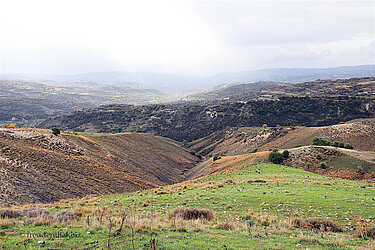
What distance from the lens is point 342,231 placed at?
9.95m

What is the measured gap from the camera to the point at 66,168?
90.8ft

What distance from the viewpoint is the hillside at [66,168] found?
21.2 meters

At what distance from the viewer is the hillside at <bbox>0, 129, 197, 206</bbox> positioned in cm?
2121

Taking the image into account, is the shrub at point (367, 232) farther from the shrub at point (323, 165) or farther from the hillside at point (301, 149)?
the shrub at point (323, 165)

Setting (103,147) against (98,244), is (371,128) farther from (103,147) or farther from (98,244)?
(98,244)

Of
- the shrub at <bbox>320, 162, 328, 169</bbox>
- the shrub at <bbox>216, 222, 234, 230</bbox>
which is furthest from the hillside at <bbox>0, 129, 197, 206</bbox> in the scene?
the shrub at <bbox>320, 162, 328, 169</bbox>

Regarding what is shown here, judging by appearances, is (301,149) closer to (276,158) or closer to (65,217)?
(276,158)

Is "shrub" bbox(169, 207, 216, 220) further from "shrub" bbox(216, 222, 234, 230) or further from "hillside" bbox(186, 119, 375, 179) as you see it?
"hillside" bbox(186, 119, 375, 179)

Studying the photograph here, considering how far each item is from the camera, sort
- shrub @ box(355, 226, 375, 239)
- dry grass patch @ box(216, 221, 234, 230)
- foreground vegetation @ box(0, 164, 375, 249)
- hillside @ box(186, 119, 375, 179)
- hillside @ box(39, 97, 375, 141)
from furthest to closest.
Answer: hillside @ box(39, 97, 375, 141) → hillside @ box(186, 119, 375, 179) → dry grass patch @ box(216, 221, 234, 230) → shrub @ box(355, 226, 375, 239) → foreground vegetation @ box(0, 164, 375, 249)

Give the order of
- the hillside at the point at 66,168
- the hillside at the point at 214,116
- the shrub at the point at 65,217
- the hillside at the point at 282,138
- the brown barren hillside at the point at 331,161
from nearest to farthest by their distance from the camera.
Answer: the shrub at the point at 65,217
the hillside at the point at 66,168
the brown barren hillside at the point at 331,161
the hillside at the point at 282,138
the hillside at the point at 214,116

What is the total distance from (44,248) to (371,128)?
65.1 metres

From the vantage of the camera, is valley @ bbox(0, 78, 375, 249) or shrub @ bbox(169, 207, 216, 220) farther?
shrub @ bbox(169, 207, 216, 220)

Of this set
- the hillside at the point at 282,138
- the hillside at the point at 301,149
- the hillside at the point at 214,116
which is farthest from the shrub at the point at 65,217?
the hillside at the point at 214,116

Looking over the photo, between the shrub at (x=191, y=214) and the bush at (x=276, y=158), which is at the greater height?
the shrub at (x=191, y=214)
